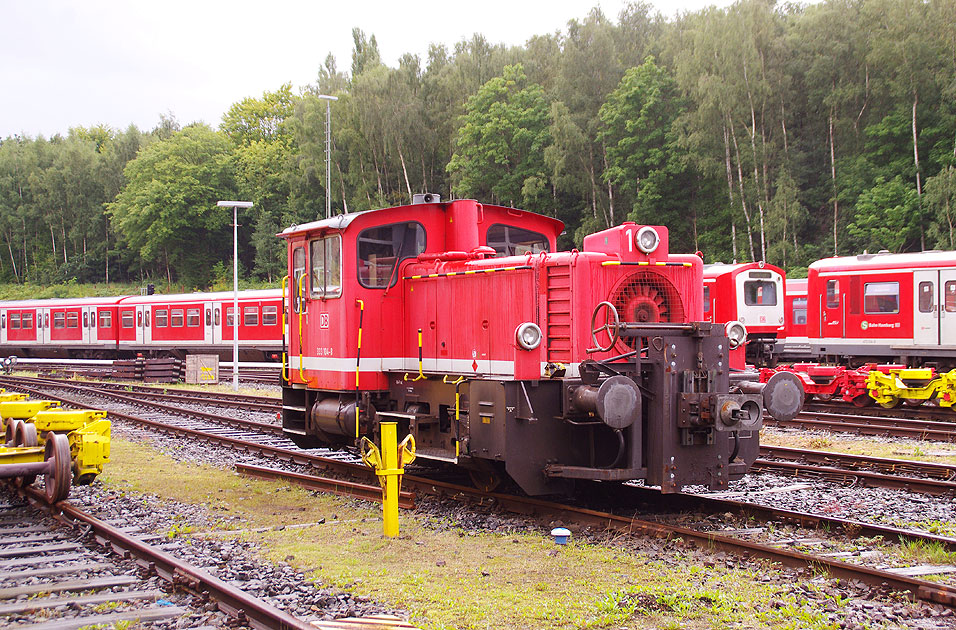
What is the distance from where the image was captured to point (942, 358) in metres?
19.1

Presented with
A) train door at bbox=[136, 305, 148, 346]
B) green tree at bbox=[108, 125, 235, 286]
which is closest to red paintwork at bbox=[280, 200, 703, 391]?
train door at bbox=[136, 305, 148, 346]

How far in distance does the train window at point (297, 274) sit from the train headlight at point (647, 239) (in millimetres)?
4799

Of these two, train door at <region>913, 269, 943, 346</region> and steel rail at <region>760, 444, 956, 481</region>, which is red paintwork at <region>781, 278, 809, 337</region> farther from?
steel rail at <region>760, 444, 956, 481</region>

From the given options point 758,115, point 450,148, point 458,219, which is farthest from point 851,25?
point 458,219

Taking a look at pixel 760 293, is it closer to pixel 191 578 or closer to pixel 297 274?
pixel 297 274

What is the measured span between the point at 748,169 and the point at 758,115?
2704 millimetres

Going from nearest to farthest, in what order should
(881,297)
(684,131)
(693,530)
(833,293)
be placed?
(693,530)
(881,297)
(833,293)
(684,131)

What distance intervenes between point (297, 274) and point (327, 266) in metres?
1.04

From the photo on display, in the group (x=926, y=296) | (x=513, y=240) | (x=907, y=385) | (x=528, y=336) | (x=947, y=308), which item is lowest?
(x=907, y=385)

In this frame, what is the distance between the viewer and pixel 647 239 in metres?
8.32

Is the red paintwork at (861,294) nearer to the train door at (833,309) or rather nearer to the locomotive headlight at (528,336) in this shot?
the train door at (833,309)

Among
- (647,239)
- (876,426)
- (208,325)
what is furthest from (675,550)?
(208,325)

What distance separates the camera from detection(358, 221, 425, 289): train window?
9.93 meters

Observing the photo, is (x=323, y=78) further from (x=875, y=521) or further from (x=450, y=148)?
(x=875, y=521)
